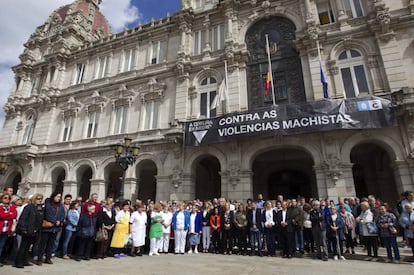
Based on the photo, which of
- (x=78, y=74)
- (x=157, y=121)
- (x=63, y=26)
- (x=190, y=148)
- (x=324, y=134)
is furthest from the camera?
(x=63, y=26)

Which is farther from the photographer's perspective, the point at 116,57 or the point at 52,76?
the point at 52,76

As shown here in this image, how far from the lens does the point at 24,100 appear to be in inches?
949

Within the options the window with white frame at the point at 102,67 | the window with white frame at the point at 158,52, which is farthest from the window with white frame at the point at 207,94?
the window with white frame at the point at 102,67

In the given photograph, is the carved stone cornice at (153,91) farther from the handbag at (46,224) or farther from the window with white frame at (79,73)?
the handbag at (46,224)

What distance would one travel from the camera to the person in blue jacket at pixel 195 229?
9.65 meters

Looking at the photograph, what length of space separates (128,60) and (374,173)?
2063 cm

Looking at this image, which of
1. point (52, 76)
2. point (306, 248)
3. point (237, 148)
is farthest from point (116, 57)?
point (306, 248)

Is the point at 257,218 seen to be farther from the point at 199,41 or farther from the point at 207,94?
the point at 199,41

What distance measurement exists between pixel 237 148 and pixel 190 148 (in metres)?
3.06

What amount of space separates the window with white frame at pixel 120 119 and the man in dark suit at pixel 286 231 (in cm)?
1381

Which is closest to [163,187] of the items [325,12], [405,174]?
[405,174]

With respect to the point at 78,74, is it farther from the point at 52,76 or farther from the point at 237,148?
the point at 237,148

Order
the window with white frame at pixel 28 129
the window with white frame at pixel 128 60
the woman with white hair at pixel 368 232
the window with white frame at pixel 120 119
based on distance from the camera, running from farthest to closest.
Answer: the window with white frame at pixel 28 129
the window with white frame at pixel 128 60
the window with white frame at pixel 120 119
the woman with white hair at pixel 368 232

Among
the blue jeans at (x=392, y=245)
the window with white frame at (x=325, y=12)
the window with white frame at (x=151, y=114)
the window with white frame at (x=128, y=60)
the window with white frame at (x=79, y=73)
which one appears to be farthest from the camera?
the window with white frame at (x=79, y=73)
